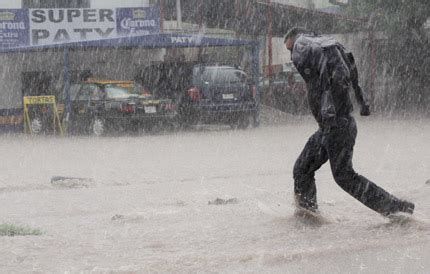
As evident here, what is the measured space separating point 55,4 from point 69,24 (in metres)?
3.61

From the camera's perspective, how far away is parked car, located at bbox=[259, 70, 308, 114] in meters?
25.9

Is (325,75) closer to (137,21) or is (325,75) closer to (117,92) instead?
(117,92)

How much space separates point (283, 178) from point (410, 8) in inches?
548

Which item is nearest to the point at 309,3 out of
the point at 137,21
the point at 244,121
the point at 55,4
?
the point at 55,4

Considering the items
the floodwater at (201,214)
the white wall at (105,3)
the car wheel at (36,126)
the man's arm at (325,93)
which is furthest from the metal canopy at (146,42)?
the man's arm at (325,93)

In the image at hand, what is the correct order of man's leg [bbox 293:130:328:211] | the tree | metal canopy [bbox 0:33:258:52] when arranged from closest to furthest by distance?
man's leg [bbox 293:130:328:211]
metal canopy [bbox 0:33:258:52]
the tree

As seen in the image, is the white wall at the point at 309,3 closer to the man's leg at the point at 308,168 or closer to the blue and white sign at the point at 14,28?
the blue and white sign at the point at 14,28

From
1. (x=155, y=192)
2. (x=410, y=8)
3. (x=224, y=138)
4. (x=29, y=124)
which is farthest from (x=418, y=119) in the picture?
(x=155, y=192)

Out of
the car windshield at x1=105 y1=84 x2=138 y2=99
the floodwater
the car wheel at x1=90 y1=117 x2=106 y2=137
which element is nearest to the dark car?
the car windshield at x1=105 y1=84 x2=138 y2=99

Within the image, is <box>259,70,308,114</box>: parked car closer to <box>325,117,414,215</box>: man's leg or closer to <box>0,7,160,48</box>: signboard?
<box>0,7,160,48</box>: signboard

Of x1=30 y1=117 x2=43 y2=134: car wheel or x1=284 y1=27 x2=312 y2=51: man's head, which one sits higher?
x1=284 y1=27 x2=312 y2=51: man's head

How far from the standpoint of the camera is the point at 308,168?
671cm

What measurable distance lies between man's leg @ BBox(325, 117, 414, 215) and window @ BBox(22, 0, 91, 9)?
835 inches

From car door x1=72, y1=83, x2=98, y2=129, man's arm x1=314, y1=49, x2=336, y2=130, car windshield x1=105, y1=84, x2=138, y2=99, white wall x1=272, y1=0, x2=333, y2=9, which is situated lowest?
car door x1=72, y1=83, x2=98, y2=129
